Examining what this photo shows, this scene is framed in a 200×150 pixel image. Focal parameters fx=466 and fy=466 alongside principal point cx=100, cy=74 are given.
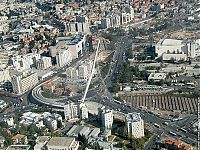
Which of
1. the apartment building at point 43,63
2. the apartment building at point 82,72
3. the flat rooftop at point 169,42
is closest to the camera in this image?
the apartment building at point 82,72

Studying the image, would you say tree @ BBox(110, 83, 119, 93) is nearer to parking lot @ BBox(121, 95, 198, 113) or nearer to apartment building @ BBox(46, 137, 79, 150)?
parking lot @ BBox(121, 95, 198, 113)

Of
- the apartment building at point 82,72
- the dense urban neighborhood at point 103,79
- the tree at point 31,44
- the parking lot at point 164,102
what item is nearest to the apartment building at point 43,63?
the dense urban neighborhood at point 103,79

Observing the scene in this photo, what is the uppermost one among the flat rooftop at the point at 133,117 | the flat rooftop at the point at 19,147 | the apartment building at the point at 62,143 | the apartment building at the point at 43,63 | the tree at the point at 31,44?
the tree at the point at 31,44

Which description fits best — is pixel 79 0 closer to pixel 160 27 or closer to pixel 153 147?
pixel 160 27

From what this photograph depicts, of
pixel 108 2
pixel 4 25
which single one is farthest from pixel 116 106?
pixel 108 2

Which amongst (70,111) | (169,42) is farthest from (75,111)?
(169,42)

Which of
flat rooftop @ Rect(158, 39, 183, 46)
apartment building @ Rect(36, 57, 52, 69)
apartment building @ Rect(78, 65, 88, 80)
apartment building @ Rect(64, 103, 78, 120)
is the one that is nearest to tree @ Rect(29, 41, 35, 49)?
apartment building @ Rect(36, 57, 52, 69)

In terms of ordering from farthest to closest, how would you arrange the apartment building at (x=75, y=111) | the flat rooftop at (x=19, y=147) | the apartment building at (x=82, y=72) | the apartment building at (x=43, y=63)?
the apartment building at (x=43, y=63) < the apartment building at (x=82, y=72) < the apartment building at (x=75, y=111) < the flat rooftop at (x=19, y=147)

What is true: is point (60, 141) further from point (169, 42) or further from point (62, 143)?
point (169, 42)

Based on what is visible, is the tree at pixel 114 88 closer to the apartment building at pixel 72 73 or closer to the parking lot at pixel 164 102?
the parking lot at pixel 164 102
